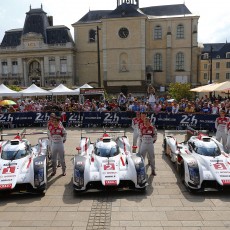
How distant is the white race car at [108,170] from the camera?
8.87m

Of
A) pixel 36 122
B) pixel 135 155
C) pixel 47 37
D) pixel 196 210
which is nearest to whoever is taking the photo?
pixel 196 210

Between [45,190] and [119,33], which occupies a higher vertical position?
[119,33]

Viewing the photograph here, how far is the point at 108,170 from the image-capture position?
917cm

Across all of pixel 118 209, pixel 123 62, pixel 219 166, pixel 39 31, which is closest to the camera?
pixel 118 209

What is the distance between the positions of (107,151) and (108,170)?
106cm

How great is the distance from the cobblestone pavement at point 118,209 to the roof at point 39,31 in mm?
53145

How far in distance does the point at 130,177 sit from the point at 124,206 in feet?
3.46

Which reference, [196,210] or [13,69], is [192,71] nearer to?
[13,69]

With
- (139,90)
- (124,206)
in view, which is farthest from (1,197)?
(139,90)

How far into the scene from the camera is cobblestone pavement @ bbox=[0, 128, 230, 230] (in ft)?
23.4

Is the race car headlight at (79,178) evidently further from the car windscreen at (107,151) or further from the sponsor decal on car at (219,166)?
the sponsor decal on car at (219,166)

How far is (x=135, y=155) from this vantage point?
10.1m

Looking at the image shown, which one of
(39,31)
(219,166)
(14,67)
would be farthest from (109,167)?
(14,67)

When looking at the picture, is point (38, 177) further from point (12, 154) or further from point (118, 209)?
point (118, 209)
